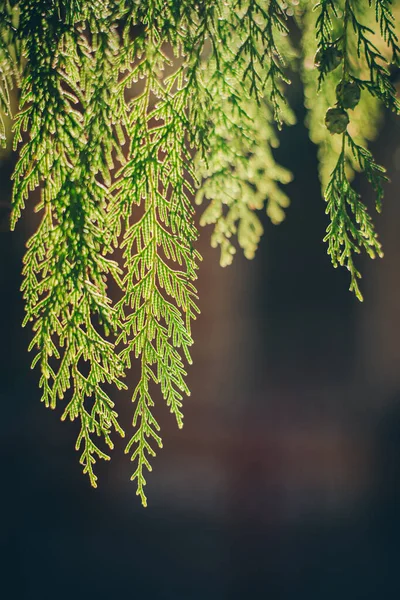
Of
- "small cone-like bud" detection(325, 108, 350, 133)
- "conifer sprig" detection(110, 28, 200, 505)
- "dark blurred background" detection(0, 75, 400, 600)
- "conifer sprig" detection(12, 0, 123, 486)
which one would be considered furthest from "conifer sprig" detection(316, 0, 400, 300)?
"dark blurred background" detection(0, 75, 400, 600)

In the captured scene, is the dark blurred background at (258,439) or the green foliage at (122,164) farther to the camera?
the dark blurred background at (258,439)

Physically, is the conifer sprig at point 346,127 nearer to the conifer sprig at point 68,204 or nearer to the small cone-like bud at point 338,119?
the small cone-like bud at point 338,119

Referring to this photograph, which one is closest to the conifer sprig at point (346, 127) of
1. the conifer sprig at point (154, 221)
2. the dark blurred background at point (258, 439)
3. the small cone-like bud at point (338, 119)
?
the small cone-like bud at point (338, 119)

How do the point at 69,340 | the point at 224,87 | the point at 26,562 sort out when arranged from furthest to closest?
the point at 26,562 < the point at 224,87 < the point at 69,340

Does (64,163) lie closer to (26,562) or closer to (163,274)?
(163,274)

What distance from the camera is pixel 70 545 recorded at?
5.20 metres

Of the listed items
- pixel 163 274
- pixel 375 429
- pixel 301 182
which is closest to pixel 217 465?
pixel 375 429

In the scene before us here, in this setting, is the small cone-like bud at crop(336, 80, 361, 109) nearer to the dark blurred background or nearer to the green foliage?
the green foliage

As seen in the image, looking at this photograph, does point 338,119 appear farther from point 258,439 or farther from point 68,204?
point 258,439

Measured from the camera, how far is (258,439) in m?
7.00

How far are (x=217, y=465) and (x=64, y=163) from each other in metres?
6.32

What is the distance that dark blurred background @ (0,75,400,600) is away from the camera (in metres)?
5.14

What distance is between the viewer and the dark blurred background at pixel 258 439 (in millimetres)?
5137

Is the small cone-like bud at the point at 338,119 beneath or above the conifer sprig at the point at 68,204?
above
